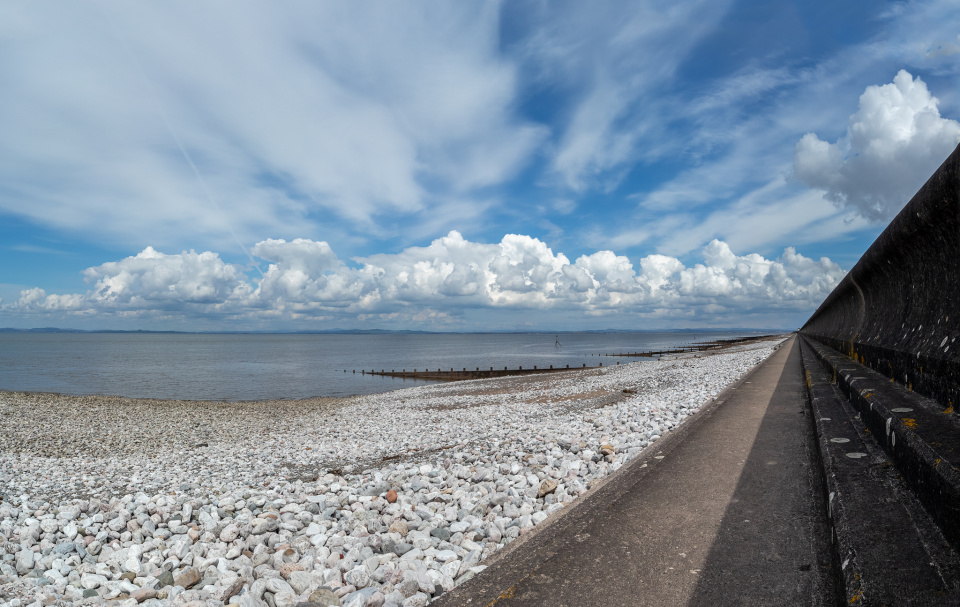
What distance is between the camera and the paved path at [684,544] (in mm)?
2213

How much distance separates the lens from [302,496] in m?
5.64

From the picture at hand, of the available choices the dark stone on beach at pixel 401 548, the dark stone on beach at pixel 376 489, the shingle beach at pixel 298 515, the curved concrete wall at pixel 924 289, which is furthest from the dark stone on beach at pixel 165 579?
the curved concrete wall at pixel 924 289

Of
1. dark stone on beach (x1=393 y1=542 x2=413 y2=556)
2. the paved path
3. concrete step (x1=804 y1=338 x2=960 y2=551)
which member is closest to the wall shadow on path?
the paved path

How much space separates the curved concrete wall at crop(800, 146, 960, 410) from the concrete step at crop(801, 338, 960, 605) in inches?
11.7

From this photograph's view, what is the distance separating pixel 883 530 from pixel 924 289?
2.06 meters

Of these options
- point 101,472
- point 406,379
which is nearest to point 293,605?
point 101,472

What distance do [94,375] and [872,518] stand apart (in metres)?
59.2

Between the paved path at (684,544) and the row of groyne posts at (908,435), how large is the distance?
208mm

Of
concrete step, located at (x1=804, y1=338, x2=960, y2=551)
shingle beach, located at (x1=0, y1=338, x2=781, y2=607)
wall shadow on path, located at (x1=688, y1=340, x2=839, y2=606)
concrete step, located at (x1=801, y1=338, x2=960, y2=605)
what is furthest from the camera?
shingle beach, located at (x1=0, y1=338, x2=781, y2=607)

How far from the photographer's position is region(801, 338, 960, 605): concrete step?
158 centimetres

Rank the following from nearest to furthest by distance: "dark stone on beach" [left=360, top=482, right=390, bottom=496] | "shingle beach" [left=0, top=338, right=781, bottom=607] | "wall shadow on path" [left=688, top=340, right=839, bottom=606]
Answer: "wall shadow on path" [left=688, top=340, right=839, bottom=606]
"shingle beach" [left=0, top=338, right=781, bottom=607]
"dark stone on beach" [left=360, top=482, right=390, bottom=496]

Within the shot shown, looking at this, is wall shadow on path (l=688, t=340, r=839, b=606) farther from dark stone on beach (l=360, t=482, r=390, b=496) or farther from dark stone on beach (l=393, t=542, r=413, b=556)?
dark stone on beach (l=360, t=482, r=390, b=496)

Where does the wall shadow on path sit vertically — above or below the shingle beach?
above

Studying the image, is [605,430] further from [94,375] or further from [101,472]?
[94,375]
